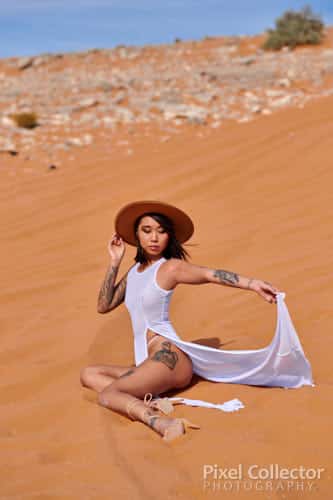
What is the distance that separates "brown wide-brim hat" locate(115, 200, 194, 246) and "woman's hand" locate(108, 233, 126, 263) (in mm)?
88

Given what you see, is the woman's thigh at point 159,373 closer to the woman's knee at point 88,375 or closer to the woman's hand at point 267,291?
the woman's knee at point 88,375

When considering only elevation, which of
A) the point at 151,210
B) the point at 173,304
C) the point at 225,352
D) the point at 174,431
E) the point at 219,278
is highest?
the point at 151,210

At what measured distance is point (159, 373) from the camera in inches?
132

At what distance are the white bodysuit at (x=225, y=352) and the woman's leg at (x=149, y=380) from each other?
0.06 m

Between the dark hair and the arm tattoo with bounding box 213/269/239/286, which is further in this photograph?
the dark hair

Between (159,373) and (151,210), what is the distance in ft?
2.73

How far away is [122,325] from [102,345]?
0.37 metres

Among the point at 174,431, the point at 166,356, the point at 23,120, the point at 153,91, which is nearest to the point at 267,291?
the point at 166,356

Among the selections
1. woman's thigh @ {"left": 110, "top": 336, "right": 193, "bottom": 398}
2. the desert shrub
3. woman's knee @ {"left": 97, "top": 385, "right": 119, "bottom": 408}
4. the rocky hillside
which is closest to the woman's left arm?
woman's thigh @ {"left": 110, "top": 336, "right": 193, "bottom": 398}

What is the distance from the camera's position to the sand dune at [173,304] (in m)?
2.76

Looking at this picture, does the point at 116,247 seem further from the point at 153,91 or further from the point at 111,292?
the point at 153,91

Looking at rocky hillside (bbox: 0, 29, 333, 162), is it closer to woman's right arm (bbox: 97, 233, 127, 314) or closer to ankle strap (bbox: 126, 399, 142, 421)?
woman's right arm (bbox: 97, 233, 127, 314)

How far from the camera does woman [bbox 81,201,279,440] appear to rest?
3318 millimetres

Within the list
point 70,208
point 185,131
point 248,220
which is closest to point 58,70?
point 185,131
